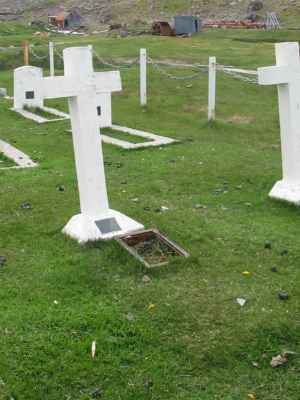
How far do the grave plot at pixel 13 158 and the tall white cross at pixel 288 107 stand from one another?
3.78 m

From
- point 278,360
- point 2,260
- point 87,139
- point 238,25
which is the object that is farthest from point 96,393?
point 238,25

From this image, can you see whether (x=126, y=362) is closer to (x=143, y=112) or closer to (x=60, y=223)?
(x=60, y=223)

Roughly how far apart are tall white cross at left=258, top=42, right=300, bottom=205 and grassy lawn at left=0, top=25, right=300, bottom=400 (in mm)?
252

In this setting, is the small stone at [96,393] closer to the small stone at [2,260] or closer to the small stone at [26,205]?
the small stone at [2,260]

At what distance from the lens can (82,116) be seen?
5.80m

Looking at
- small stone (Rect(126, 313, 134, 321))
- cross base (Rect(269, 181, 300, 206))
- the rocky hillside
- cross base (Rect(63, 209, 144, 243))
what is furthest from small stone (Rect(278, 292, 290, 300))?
the rocky hillside

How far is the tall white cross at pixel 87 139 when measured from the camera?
5.71 metres

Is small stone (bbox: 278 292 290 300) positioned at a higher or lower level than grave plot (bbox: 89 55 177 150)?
lower

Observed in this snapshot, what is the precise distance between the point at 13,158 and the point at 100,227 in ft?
14.0

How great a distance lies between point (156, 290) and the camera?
195 inches

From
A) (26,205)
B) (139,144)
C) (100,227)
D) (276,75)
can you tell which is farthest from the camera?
(139,144)

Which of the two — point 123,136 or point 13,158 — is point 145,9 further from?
point 13,158

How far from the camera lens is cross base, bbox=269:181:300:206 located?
7.21 meters

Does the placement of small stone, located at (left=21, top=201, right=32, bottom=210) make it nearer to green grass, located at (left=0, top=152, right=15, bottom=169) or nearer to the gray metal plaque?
the gray metal plaque
